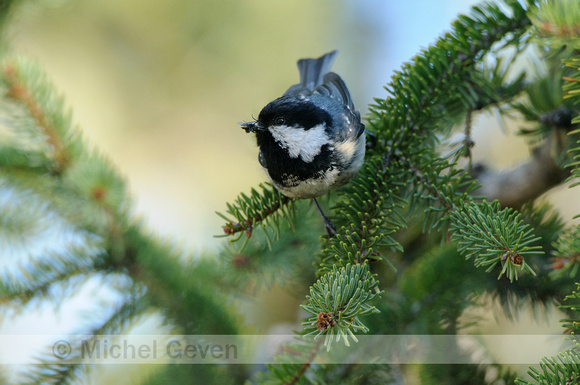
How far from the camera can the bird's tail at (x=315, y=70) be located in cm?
209

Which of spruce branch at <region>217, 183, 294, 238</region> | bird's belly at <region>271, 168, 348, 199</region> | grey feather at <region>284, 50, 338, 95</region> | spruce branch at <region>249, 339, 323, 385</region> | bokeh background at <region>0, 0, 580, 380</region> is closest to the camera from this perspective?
spruce branch at <region>249, 339, 323, 385</region>

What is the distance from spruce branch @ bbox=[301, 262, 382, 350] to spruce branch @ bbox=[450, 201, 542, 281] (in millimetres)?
227

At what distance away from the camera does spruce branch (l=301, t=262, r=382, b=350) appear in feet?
2.94

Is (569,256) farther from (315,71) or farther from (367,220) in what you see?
(315,71)

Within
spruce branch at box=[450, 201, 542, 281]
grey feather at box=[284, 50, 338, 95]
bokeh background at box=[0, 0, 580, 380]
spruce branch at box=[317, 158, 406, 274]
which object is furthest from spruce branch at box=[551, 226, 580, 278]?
bokeh background at box=[0, 0, 580, 380]

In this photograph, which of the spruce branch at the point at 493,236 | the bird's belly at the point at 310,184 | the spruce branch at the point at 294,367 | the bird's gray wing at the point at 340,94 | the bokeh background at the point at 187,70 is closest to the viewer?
the spruce branch at the point at 493,236

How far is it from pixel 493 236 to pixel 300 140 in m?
0.72

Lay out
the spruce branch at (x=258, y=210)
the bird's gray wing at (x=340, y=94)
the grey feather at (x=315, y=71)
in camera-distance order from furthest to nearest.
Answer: the grey feather at (x=315, y=71)
the bird's gray wing at (x=340, y=94)
the spruce branch at (x=258, y=210)

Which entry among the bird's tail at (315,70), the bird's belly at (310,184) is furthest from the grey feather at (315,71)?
the bird's belly at (310,184)

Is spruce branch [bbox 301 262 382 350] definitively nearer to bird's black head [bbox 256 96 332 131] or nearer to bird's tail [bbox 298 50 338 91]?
bird's black head [bbox 256 96 332 131]

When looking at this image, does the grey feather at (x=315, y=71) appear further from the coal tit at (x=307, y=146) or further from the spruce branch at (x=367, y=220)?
the spruce branch at (x=367, y=220)

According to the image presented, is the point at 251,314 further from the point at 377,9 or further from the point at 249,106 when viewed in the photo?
the point at 377,9

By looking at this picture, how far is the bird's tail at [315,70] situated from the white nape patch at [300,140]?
556 millimetres

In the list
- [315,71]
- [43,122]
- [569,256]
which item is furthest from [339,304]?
[315,71]
